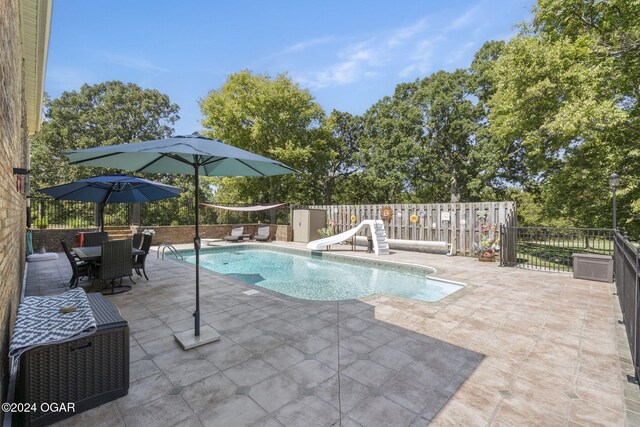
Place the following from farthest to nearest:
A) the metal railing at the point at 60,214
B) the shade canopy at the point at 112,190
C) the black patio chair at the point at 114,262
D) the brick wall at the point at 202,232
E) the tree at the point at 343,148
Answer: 1. the tree at the point at 343,148
2. the brick wall at the point at 202,232
3. the metal railing at the point at 60,214
4. the shade canopy at the point at 112,190
5. the black patio chair at the point at 114,262

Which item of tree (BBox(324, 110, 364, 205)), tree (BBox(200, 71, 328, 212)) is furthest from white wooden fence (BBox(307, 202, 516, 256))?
tree (BBox(324, 110, 364, 205))

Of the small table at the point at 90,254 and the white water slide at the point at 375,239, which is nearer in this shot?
the small table at the point at 90,254

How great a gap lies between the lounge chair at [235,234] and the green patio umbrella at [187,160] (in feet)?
35.4

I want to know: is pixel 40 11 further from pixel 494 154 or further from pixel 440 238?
pixel 494 154

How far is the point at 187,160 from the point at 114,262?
10.8 feet

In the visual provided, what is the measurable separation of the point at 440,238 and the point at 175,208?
A: 15061 mm

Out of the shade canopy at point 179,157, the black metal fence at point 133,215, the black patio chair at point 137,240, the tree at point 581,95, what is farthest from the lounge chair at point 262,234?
the tree at point 581,95

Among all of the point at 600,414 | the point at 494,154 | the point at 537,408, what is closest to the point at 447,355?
the point at 537,408

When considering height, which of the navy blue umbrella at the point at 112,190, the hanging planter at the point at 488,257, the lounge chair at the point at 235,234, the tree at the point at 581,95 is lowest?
the hanging planter at the point at 488,257

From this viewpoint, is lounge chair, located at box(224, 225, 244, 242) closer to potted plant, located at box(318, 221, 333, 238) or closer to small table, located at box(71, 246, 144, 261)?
potted plant, located at box(318, 221, 333, 238)

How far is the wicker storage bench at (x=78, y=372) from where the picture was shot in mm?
2100

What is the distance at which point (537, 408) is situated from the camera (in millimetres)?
2436

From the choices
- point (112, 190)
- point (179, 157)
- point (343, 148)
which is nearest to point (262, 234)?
point (112, 190)

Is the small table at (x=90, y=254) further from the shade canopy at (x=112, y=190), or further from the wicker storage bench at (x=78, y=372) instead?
the wicker storage bench at (x=78, y=372)
